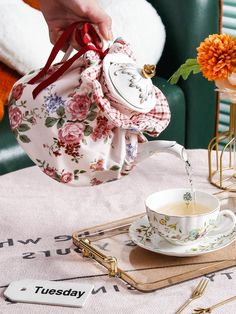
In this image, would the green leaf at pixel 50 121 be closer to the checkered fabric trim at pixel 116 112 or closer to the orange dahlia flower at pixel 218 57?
the checkered fabric trim at pixel 116 112

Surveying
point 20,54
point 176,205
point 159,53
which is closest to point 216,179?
point 176,205

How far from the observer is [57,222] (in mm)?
1266

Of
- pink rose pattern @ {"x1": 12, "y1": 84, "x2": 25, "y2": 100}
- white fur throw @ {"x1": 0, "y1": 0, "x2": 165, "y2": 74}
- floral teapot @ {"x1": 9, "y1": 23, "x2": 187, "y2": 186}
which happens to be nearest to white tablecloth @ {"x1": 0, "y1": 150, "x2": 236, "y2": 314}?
floral teapot @ {"x1": 9, "y1": 23, "x2": 187, "y2": 186}

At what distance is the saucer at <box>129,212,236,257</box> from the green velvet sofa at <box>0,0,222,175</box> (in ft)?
4.12

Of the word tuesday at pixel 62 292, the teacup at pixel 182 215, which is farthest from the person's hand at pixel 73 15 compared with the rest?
the word tuesday at pixel 62 292

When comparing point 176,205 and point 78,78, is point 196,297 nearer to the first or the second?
point 176,205

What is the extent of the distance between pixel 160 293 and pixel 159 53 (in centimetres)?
162

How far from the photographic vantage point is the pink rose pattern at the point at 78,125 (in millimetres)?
1029

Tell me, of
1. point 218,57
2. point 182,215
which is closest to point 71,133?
point 182,215

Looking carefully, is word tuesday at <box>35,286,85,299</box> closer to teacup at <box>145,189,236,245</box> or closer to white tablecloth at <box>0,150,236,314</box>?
white tablecloth at <box>0,150,236,314</box>

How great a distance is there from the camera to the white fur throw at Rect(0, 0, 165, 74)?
2102 millimetres

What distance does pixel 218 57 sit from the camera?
1.38m

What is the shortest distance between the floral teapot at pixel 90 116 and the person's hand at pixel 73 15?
0.04 meters

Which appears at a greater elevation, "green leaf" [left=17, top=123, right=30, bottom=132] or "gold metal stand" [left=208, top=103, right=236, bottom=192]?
"green leaf" [left=17, top=123, right=30, bottom=132]
